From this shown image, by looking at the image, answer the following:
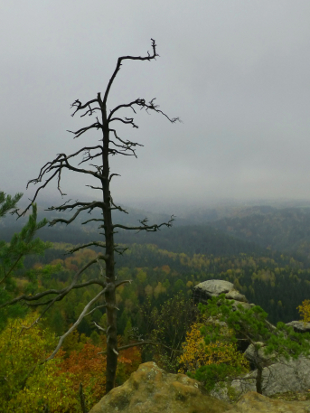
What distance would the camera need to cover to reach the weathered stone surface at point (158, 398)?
19.1ft

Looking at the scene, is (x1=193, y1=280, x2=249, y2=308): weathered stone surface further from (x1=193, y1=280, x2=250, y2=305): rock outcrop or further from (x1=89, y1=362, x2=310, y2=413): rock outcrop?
(x1=89, y1=362, x2=310, y2=413): rock outcrop

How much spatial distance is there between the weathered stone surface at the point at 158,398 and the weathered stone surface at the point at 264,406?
95cm

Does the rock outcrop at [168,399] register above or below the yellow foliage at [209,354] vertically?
above

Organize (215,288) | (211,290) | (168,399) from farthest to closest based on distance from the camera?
(215,288)
(211,290)
(168,399)

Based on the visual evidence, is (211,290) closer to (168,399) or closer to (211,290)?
(211,290)

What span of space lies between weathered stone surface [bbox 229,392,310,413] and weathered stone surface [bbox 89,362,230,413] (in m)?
0.95

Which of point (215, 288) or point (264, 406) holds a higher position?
point (264, 406)

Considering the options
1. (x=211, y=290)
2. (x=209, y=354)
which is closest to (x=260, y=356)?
(x=209, y=354)

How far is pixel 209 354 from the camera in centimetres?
991

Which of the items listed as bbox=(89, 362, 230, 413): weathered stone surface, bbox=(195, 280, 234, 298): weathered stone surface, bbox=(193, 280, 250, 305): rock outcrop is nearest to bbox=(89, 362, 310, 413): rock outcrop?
bbox=(89, 362, 230, 413): weathered stone surface

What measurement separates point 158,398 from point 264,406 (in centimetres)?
273

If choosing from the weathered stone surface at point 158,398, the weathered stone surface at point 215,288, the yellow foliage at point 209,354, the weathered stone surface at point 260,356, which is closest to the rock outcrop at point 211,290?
the weathered stone surface at point 215,288

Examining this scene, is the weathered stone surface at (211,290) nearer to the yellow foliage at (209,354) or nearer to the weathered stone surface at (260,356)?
the yellow foliage at (209,354)

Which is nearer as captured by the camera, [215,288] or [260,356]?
[260,356]
